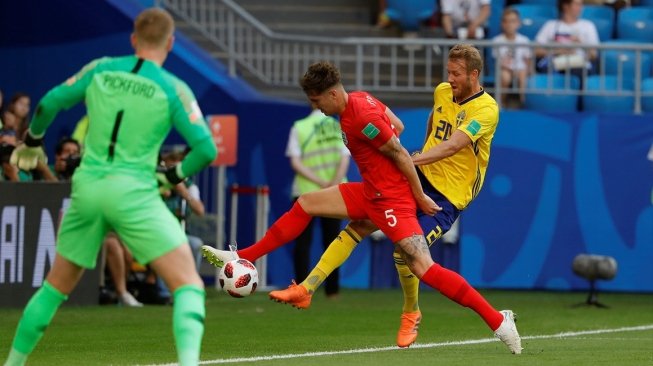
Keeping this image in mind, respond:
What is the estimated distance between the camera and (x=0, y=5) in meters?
19.7

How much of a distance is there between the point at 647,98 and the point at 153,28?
1249 centimetres

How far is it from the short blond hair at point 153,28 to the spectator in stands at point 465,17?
41.0 ft

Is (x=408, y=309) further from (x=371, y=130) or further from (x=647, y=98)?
(x=647, y=98)

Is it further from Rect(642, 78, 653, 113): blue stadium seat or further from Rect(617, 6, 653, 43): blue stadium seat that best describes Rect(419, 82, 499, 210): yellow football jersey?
Rect(617, 6, 653, 43): blue stadium seat

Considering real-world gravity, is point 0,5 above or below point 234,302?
above

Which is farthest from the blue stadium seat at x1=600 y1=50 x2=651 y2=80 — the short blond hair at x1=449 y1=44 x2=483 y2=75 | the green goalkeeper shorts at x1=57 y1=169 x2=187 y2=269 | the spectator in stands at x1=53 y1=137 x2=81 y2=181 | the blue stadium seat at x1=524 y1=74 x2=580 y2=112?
the green goalkeeper shorts at x1=57 y1=169 x2=187 y2=269

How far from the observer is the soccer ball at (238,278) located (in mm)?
11000

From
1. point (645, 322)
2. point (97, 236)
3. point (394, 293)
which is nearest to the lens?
point (97, 236)

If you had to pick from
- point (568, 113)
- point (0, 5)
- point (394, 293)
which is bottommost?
point (394, 293)

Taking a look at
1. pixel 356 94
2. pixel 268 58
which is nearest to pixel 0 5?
pixel 268 58

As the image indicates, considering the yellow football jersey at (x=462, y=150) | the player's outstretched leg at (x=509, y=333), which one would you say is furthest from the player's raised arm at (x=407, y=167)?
the player's outstretched leg at (x=509, y=333)

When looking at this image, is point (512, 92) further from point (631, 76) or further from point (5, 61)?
point (5, 61)

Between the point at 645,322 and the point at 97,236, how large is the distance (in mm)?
7818

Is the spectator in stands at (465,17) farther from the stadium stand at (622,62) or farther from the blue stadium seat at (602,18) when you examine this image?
the stadium stand at (622,62)
